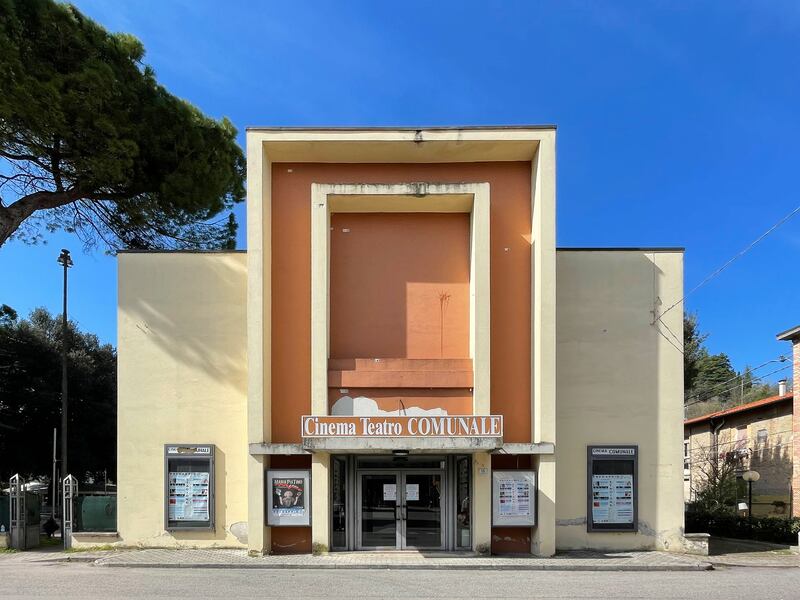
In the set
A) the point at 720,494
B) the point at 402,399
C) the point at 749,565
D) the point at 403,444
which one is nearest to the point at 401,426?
the point at 403,444

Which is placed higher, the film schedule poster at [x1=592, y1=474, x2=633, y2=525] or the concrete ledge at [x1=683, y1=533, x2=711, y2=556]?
the film schedule poster at [x1=592, y1=474, x2=633, y2=525]

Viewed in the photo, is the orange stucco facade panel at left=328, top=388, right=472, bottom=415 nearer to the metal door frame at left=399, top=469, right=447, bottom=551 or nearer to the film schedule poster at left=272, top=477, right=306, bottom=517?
the metal door frame at left=399, top=469, right=447, bottom=551

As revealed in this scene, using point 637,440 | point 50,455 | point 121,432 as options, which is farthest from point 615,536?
point 50,455

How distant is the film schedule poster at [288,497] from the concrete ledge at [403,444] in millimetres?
1391

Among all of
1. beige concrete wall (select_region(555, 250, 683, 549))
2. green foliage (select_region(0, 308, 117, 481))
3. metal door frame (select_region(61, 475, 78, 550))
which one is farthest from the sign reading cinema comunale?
green foliage (select_region(0, 308, 117, 481))

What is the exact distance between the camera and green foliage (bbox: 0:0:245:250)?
14781 millimetres

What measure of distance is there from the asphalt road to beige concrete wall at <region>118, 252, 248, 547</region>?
6.43 ft

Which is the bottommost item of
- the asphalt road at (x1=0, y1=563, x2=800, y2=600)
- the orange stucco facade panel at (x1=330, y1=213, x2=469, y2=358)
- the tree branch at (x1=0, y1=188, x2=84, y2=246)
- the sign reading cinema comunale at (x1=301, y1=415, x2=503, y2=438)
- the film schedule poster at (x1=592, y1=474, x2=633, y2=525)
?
the asphalt road at (x1=0, y1=563, x2=800, y2=600)

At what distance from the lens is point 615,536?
44.5 ft

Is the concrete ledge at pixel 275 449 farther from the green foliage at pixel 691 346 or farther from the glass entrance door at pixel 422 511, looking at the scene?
the green foliage at pixel 691 346

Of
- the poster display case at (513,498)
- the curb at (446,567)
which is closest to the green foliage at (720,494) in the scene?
the curb at (446,567)

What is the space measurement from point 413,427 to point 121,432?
7108 mm

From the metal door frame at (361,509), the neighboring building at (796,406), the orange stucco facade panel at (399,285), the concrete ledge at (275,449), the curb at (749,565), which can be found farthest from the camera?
the neighboring building at (796,406)

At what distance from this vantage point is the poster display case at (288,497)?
1291 cm
